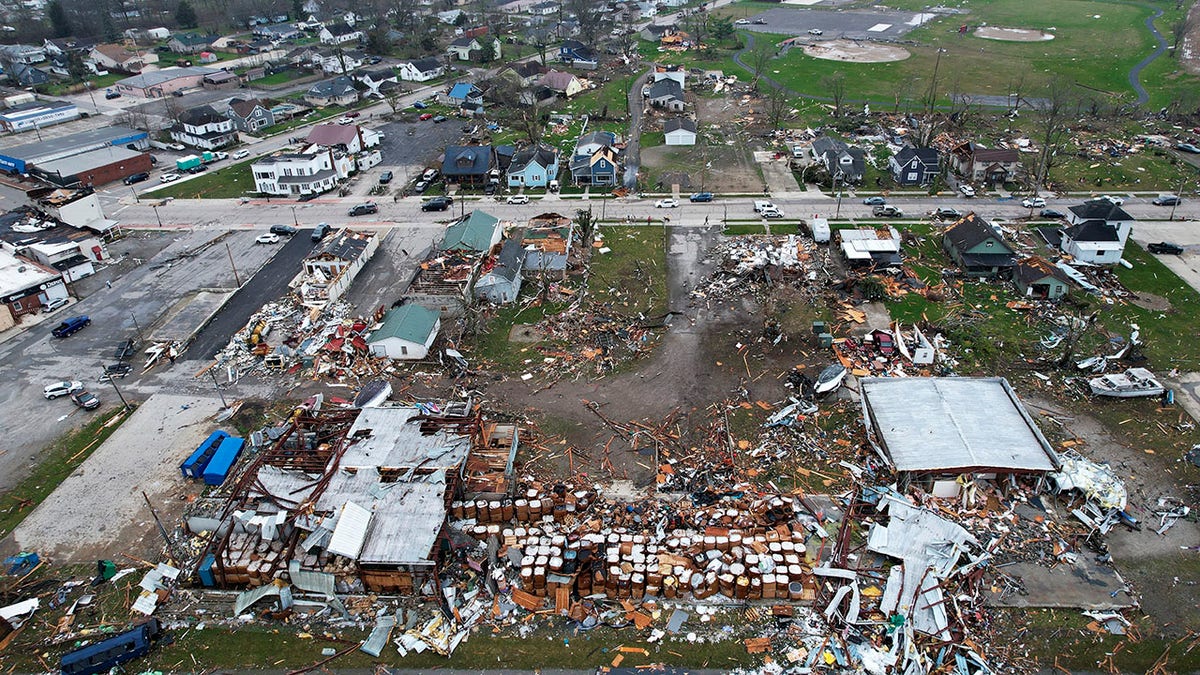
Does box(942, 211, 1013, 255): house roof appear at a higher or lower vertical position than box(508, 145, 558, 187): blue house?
lower

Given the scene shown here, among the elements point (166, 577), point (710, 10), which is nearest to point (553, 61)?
point (710, 10)

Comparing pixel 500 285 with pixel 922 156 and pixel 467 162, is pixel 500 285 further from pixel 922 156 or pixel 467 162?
pixel 922 156

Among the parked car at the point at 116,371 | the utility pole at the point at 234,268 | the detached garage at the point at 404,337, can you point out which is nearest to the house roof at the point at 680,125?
the detached garage at the point at 404,337

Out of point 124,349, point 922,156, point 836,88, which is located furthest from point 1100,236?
point 124,349

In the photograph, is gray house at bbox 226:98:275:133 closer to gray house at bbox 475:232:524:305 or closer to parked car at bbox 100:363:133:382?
parked car at bbox 100:363:133:382

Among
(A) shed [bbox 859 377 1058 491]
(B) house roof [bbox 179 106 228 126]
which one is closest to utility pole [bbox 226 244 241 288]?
(B) house roof [bbox 179 106 228 126]

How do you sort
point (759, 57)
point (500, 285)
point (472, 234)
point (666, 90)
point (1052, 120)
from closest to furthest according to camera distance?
1. point (500, 285)
2. point (472, 234)
3. point (1052, 120)
4. point (666, 90)
5. point (759, 57)
